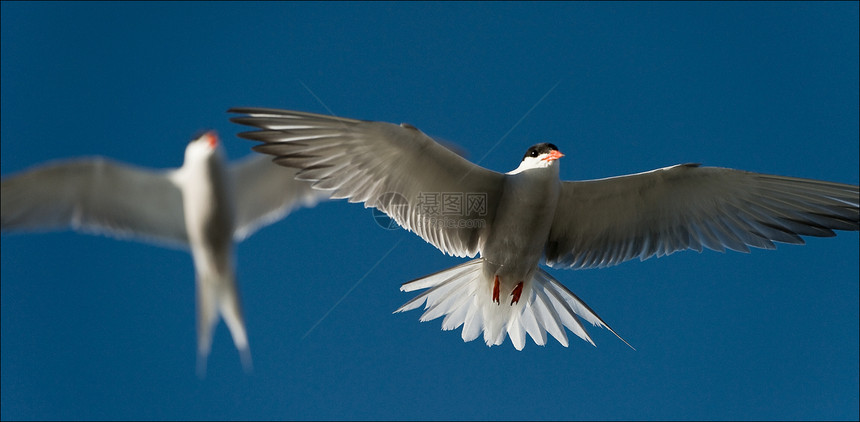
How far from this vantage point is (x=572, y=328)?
6.81 m

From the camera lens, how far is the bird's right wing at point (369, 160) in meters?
5.91

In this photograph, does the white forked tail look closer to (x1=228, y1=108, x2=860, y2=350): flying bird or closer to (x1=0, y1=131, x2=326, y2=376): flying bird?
(x1=228, y1=108, x2=860, y2=350): flying bird

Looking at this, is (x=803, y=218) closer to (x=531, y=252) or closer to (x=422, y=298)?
(x=531, y=252)

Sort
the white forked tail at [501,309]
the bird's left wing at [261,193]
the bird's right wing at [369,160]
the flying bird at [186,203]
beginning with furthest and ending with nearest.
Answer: the bird's left wing at [261,193] < the flying bird at [186,203] < the white forked tail at [501,309] < the bird's right wing at [369,160]

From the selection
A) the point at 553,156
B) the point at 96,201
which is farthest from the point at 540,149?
the point at 96,201

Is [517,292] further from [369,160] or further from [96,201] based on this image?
[96,201]

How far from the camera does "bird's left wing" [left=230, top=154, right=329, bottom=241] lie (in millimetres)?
8141

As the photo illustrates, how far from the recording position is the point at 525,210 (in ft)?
20.6

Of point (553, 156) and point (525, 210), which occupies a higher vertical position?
point (553, 156)

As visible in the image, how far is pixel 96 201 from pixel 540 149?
4.59m

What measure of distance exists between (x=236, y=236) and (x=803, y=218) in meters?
5.20

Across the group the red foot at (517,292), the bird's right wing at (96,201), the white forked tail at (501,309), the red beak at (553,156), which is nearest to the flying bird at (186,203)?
the bird's right wing at (96,201)

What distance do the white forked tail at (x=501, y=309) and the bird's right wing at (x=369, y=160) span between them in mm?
786

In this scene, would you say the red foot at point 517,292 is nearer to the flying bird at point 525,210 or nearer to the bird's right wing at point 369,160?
the flying bird at point 525,210
